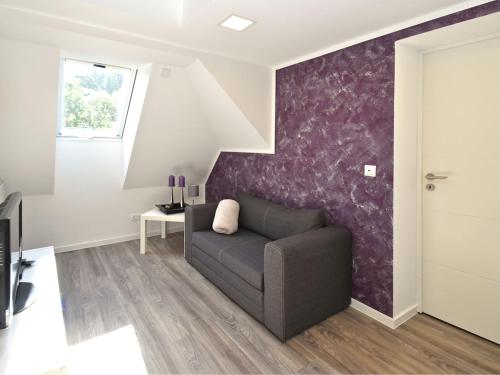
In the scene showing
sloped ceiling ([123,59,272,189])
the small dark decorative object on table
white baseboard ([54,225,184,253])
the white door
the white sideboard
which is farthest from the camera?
the small dark decorative object on table

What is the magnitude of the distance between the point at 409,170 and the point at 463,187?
1.24ft

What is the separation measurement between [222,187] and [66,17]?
2843 mm

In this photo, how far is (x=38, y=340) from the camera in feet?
4.21

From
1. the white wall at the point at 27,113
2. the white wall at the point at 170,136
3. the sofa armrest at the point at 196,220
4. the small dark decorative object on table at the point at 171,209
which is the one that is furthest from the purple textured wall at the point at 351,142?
the white wall at the point at 27,113

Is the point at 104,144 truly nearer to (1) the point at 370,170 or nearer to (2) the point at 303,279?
(2) the point at 303,279

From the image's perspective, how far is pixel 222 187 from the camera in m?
4.53

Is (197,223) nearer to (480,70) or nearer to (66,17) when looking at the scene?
(66,17)

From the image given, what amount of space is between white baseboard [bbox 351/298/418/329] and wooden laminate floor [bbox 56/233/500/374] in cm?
5

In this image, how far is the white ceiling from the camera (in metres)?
1.92

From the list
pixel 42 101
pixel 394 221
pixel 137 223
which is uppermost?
pixel 42 101

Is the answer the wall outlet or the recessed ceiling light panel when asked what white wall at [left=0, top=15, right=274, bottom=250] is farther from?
the recessed ceiling light panel

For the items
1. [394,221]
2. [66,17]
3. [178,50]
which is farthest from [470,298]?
[66,17]

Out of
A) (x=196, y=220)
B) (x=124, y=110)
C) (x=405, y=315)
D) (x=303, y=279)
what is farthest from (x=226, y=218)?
Answer: (x=124, y=110)

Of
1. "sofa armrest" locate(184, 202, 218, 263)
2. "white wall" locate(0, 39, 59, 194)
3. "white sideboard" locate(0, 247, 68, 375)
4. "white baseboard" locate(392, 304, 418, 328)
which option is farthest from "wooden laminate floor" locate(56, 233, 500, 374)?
"white wall" locate(0, 39, 59, 194)
